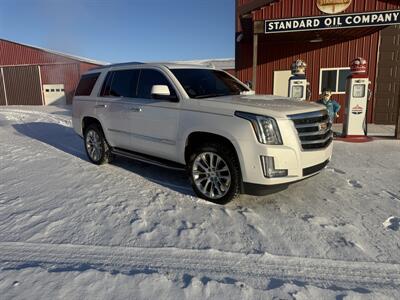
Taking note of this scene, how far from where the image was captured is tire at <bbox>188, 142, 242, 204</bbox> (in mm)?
3939

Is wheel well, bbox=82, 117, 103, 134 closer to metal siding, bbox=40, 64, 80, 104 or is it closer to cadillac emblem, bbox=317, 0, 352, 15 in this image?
cadillac emblem, bbox=317, 0, 352, 15

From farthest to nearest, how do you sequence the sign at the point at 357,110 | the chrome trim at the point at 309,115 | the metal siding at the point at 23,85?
the metal siding at the point at 23,85 < the sign at the point at 357,110 < the chrome trim at the point at 309,115

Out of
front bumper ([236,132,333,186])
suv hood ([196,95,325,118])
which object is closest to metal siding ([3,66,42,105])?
suv hood ([196,95,325,118])

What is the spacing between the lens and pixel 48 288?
97.5 inches

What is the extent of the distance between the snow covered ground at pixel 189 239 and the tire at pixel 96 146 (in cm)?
65

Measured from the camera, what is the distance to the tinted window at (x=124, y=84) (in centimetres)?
534

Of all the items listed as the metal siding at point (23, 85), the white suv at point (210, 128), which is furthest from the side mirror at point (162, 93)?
the metal siding at point (23, 85)

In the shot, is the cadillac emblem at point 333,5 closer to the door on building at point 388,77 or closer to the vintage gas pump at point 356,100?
the vintage gas pump at point 356,100

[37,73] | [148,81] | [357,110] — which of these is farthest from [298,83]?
[37,73]

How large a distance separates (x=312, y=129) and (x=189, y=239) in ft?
6.89

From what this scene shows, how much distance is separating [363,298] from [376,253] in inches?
32.5

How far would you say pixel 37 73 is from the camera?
80.9ft

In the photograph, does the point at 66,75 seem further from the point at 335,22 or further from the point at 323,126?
the point at 323,126

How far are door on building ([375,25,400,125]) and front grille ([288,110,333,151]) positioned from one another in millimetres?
8782
